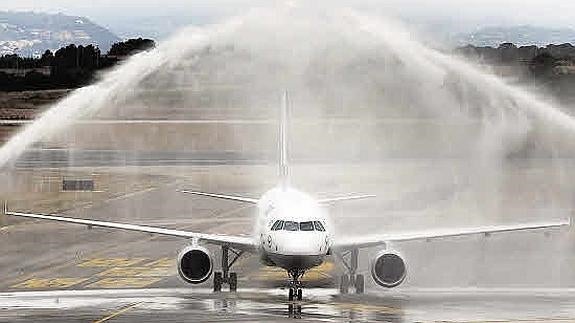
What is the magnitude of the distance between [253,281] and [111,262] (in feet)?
27.3

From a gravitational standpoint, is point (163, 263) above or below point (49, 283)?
above

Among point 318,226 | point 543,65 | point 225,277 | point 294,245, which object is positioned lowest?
Answer: point 225,277

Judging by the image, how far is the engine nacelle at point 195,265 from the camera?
135 feet

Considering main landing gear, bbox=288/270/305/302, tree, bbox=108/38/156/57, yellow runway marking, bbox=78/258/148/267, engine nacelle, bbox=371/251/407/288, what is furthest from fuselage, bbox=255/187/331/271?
tree, bbox=108/38/156/57

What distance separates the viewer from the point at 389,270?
40562 millimetres

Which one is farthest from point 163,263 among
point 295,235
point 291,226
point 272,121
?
point 272,121

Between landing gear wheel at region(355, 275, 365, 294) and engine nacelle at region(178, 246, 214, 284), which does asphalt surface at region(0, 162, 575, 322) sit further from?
engine nacelle at region(178, 246, 214, 284)

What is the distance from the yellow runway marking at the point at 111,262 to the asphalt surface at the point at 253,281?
0.14ft

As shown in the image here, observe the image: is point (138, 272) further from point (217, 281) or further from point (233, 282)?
point (233, 282)

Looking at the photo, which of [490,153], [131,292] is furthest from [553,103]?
[131,292]

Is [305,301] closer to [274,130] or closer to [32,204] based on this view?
[32,204]

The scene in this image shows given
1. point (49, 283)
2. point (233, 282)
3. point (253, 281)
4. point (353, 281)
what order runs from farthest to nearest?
point (253, 281)
point (49, 283)
point (353, 281)
point (233, 282)

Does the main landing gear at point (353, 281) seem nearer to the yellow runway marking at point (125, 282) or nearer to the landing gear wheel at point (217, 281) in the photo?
the landing gear wheel at point (217, 281)

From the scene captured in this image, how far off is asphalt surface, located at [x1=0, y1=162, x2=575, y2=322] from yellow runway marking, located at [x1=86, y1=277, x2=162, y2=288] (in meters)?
0.07
